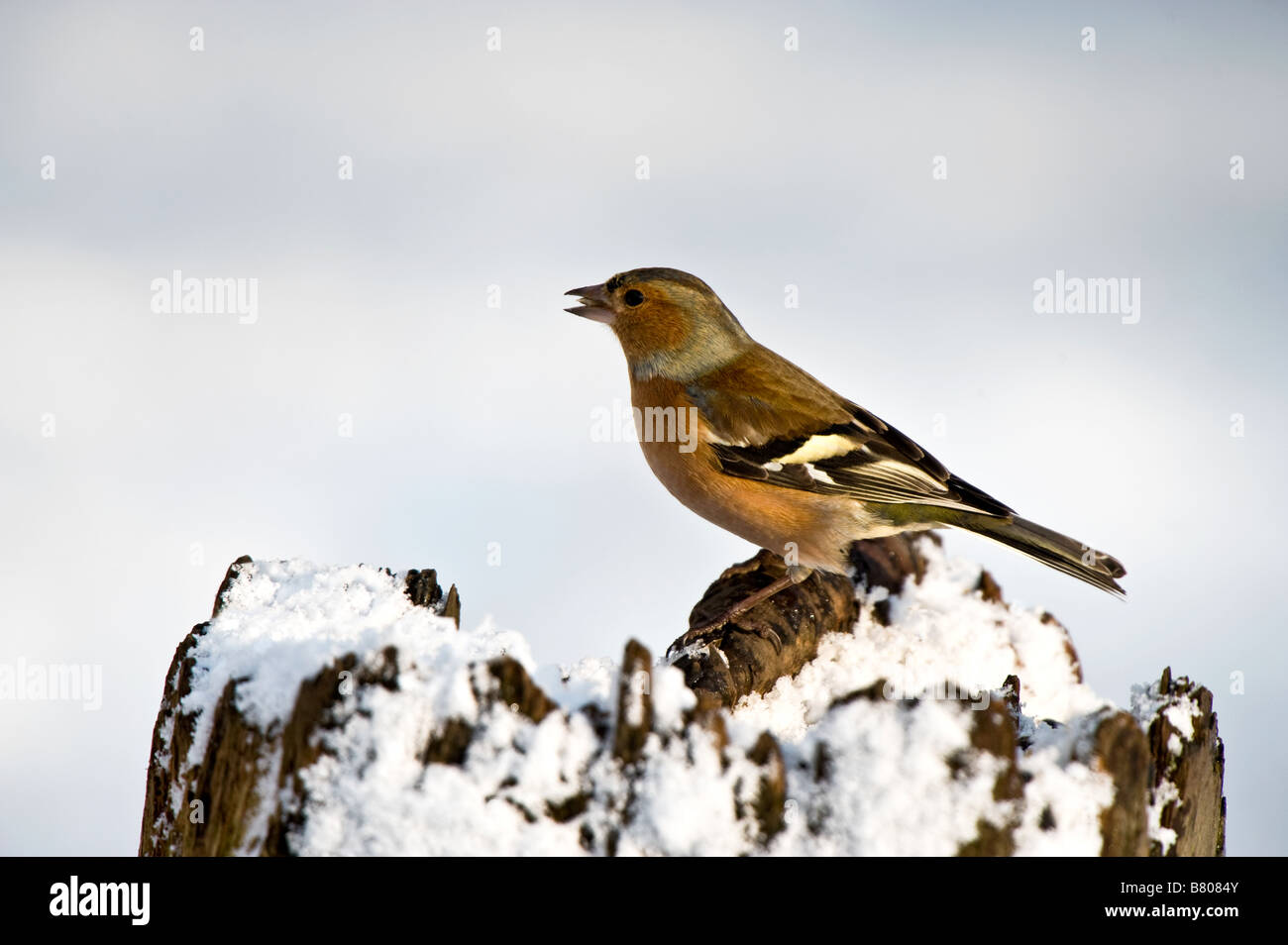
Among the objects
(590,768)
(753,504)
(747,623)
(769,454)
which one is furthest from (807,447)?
(590,768)

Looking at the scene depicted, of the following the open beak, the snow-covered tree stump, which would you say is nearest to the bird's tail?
the open beak

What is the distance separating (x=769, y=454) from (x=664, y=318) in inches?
32.3

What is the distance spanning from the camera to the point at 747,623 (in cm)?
431

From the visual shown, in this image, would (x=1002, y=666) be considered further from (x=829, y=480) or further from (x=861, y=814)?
(x=861, y=814)

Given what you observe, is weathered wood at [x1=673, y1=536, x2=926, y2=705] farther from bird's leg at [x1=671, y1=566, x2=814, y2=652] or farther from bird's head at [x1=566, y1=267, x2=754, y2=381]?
bird's head at [x1=566, y1=267, x2=754, y2=381]

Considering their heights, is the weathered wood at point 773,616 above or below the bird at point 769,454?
below

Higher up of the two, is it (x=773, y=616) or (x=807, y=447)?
(x=807, y=447)

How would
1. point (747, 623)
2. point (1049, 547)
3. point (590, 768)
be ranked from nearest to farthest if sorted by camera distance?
point (590, 768) → point (747, 623) → point (1049, 547)

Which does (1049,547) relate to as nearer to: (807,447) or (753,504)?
(807,447)

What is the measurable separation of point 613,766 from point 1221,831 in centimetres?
222

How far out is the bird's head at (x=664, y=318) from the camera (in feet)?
17.0

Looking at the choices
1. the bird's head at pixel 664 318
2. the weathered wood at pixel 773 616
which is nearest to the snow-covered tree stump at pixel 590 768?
the weathered wood at pixel 773 616

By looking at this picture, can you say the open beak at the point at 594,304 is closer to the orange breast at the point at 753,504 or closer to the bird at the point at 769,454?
the bird at the point at 769,454

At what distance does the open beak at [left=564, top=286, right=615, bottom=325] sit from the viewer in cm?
529
